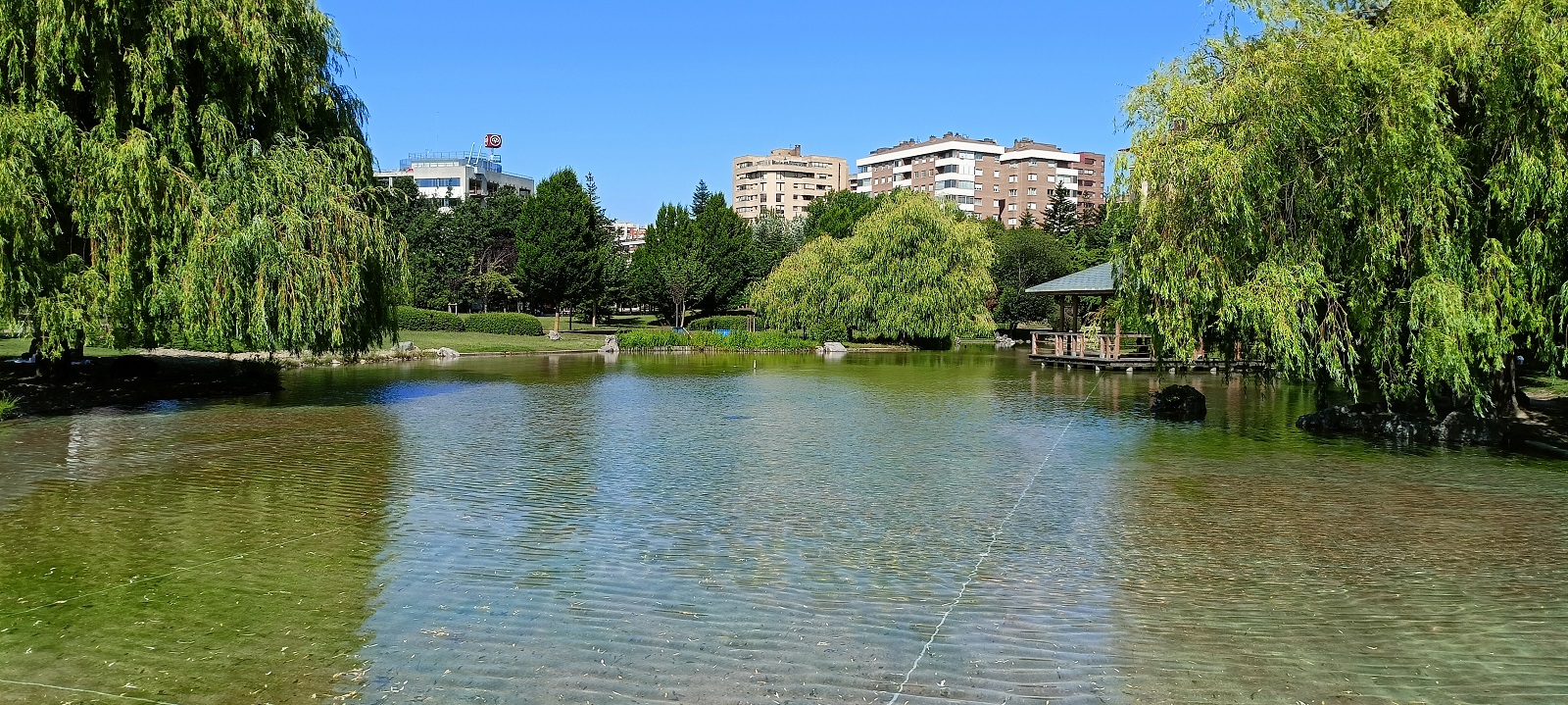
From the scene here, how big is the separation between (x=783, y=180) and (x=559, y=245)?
359 ft

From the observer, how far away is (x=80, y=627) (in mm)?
6371

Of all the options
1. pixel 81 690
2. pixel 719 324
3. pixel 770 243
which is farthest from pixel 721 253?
pixel 81 690

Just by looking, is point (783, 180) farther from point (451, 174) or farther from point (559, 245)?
point (559, 245)

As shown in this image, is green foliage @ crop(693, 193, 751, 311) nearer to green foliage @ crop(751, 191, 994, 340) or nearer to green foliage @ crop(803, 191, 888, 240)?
green foliage @ crop(803, 191, 888, 240)

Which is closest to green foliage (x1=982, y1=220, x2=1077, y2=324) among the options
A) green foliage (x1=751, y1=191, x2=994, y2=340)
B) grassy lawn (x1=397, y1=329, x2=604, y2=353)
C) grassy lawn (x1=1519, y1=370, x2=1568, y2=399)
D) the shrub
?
green foliage (x1=751, y1=191, x2=994, y2=340)

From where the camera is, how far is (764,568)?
27.0ft

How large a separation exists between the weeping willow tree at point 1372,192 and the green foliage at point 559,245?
46948 mm

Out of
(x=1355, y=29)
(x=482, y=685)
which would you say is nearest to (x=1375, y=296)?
(x=1355, y=29)

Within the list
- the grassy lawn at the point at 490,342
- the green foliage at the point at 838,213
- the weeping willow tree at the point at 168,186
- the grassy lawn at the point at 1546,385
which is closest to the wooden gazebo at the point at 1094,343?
the grassy lawn at the point at 1546,385

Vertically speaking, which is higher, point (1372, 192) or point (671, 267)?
point (671, 267)

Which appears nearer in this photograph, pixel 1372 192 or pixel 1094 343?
pixel 1372 192

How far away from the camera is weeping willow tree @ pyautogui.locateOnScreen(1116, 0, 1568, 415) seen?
12.6 meters

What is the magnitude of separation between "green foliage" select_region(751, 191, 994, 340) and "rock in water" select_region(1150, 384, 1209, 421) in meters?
27.0

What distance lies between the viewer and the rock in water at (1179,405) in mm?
19375
